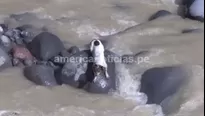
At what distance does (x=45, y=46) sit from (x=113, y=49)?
0.67 meters

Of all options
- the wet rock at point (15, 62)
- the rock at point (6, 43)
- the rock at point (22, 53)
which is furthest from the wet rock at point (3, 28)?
the wet rock at point (15, 62)

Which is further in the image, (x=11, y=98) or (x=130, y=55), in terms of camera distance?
(x=130, y=55)

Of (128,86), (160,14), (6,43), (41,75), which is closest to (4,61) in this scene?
(6,43)

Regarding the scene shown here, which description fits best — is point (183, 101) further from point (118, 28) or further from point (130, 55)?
point (118, 28)

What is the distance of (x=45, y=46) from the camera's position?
5.64 m

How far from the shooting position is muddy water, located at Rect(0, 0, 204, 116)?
4.90 m

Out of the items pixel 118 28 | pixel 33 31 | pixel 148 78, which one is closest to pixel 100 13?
pixel 118 28

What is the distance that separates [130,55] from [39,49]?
2.86 feet

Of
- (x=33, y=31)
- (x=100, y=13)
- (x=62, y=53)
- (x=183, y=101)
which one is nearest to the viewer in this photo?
(x=183, y=101)

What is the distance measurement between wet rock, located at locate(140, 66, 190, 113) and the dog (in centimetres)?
38

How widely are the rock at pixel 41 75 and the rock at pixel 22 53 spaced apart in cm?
25

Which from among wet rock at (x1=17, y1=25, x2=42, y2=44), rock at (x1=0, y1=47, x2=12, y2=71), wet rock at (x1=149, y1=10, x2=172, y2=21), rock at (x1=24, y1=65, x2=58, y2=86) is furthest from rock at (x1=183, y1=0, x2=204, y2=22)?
rock at (x1=0, y1=47, x2=12, y2=71)

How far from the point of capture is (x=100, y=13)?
6656mm

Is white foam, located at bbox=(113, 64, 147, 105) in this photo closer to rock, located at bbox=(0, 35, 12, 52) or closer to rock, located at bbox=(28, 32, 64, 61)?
rock, located at bbox=(28, 32, 64, 61)
